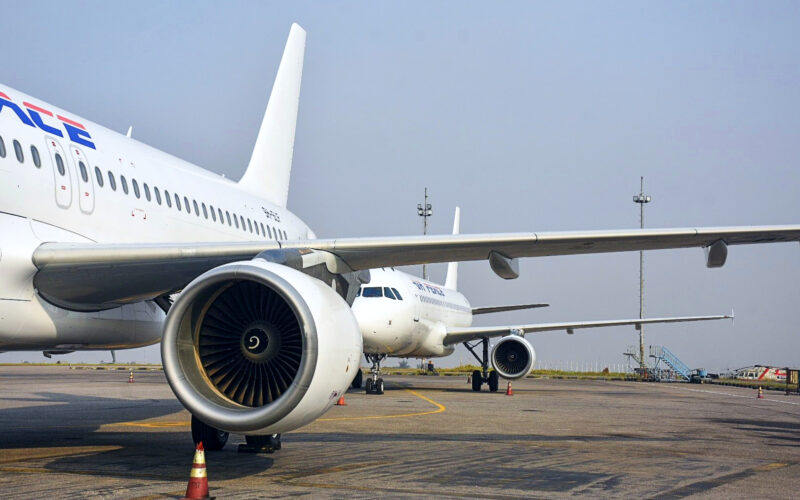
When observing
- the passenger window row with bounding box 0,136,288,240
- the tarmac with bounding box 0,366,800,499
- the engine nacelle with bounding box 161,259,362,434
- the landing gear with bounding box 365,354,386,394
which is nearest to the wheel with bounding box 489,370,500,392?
the landing gear with bounding box 365,354,386,394

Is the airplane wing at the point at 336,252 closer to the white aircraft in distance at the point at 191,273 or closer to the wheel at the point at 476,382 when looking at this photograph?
the white aircraft in distance at the point at 191,273

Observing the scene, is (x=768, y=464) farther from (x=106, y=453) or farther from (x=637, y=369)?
(x=637, y=369)

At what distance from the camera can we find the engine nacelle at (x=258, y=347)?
7.24 meters

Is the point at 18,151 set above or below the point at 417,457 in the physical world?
above

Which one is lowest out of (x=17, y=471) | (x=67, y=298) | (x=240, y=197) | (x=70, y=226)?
(x=17, y=471)

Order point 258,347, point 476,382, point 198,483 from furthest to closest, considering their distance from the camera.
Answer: point 476,382 < point 258,347 < point 198,483

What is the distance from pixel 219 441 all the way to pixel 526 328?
75.3ft

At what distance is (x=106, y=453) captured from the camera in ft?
31.9

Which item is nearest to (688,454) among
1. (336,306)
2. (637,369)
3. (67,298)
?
(336,306)

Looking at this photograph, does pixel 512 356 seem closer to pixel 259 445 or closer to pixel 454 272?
pixel 454 272

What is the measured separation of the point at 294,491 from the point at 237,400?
35.9 inches

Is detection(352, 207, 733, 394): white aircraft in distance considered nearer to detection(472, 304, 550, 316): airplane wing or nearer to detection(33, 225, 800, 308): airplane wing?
detection(472, 304, 550, 316): airplane wing

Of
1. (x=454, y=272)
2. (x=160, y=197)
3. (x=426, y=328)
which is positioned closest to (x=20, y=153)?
(x=160, y=197)

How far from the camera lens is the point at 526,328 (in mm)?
32125
